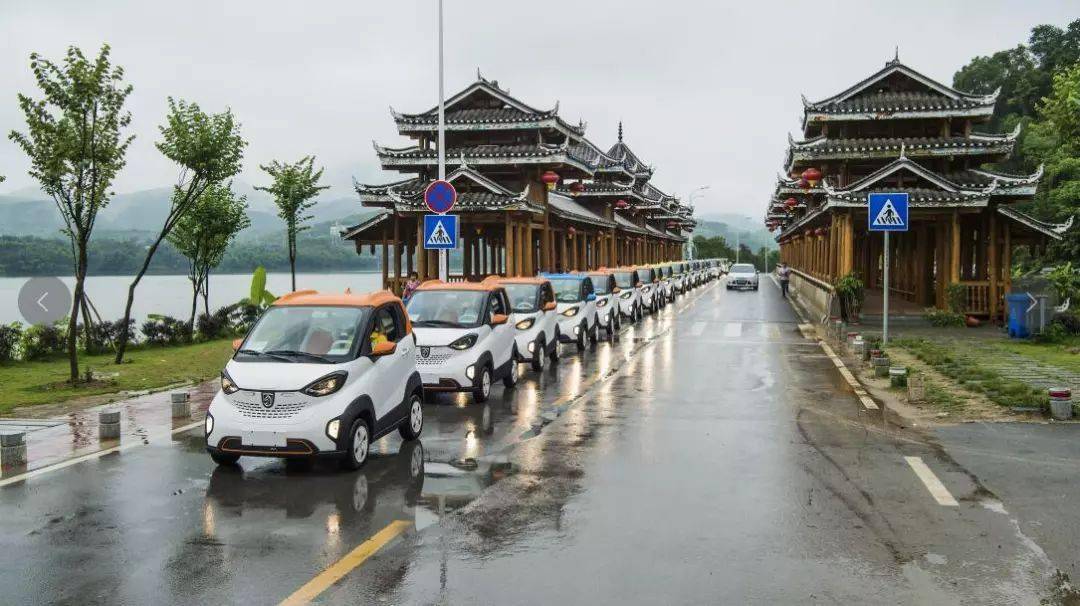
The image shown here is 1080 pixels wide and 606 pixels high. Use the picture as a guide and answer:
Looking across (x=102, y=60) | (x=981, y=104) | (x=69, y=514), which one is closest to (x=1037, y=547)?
(x=69, y=514)

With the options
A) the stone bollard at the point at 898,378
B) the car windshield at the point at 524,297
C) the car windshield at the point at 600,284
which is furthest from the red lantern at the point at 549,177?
the stone bollard at the point at 898,378

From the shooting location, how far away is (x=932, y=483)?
27.5 ft

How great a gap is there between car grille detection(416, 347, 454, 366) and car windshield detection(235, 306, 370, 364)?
3.24 metres

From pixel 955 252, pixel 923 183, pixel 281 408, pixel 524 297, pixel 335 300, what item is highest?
pixel 923 183

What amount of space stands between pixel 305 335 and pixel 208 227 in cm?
2476

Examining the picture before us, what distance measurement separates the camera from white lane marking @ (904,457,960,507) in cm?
774

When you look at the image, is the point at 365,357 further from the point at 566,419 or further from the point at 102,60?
the point at 102,60

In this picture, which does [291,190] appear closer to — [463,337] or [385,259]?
[385,259]

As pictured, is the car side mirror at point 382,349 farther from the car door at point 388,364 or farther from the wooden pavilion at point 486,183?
the wooden pavilion at point 486,183

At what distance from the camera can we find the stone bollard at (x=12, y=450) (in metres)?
9.40

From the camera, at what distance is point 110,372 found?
18438 mm

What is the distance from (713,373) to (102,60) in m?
12.7

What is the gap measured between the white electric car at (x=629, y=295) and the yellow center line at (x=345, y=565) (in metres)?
23.8

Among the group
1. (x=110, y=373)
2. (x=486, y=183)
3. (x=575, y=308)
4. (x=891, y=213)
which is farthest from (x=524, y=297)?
(x=486, y=183)
